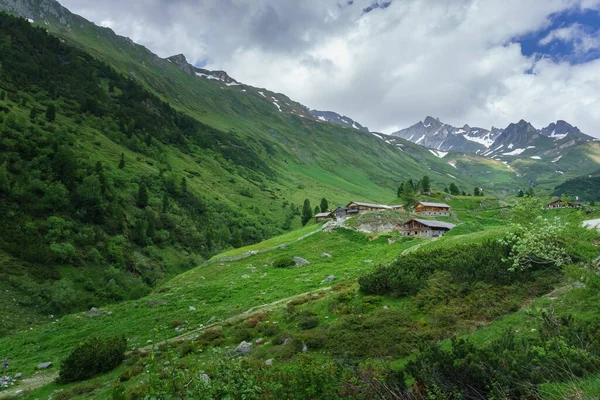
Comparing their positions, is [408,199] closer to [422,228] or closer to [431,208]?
[431,208]

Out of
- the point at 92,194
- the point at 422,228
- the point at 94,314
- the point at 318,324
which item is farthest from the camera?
the point at 92,194

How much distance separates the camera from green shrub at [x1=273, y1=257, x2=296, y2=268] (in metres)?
50.2

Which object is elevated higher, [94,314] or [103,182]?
[103,182]

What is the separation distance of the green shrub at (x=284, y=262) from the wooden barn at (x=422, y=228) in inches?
1063

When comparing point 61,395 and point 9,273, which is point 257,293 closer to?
point 61,395

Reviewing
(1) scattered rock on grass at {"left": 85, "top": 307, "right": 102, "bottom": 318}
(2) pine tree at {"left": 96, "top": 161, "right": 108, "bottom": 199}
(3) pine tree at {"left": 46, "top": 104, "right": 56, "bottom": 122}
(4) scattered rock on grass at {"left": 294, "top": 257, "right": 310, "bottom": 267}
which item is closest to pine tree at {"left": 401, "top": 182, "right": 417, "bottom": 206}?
(4) scattered rock on grass at {"left": 294, "top": 257, "right": 310, "bottom": 267}

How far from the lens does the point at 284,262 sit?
1986 inches

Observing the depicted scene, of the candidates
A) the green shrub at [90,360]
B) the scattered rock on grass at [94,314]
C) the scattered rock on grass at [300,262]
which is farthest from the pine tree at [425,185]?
the green shrub at [90,360]

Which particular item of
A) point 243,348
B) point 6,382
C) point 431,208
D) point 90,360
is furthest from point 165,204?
point 243,348

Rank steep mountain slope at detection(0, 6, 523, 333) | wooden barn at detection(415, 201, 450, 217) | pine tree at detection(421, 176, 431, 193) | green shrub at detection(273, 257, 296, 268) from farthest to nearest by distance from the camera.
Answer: pine tree at detection(421, 176, 431, 193) < wooden barn at detection(415, 201, 450, 217) < steep mountain slope at detection(0, 6, 523, 333) < green shrub at detection(273, 257, 296, 268)

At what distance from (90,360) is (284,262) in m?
30.9

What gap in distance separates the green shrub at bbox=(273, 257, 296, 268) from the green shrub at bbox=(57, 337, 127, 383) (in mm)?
28479

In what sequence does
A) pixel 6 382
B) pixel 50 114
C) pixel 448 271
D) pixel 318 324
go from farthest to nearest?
pixel 50 114, pixel 448 271, pixel 318 324, pixel 6 382

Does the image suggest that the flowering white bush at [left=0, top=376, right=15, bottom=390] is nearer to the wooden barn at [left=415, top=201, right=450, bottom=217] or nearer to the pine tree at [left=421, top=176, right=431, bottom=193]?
the wooden barn at [left=415, top=201, right=450, bottom=217]
